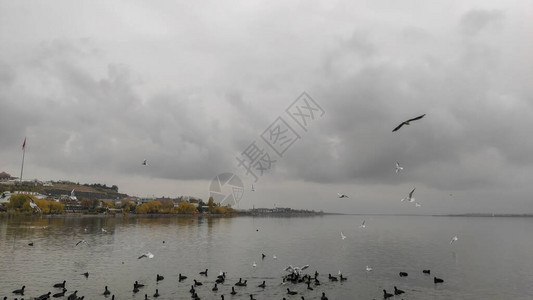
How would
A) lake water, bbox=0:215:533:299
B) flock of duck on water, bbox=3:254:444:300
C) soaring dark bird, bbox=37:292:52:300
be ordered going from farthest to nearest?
lake water, bbox=0:215:533:299, flock of duck on water, bbox=3:254:444:300, soaring dark bird, bbox=37:292:52:300

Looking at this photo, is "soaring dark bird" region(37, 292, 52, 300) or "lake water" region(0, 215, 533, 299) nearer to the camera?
"soaring dark bird" region(37, 292, 52, 300)

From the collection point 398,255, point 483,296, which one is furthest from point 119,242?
point 483,296

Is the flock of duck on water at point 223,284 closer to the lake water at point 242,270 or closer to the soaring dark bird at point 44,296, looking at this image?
the soaring dark bird at point 44,296

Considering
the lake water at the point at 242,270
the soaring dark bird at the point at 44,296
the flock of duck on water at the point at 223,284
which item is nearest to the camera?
the soaring dark bird at the point at 44,296

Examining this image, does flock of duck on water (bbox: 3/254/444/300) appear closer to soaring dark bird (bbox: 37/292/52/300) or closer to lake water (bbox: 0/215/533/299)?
soaring dark bird (bbox: 37/292/52/300)

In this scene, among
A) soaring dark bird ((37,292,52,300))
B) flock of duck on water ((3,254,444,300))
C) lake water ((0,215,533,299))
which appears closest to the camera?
soaring dark bird ((37,292,52,300))

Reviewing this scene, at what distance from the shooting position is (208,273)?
1828 inches

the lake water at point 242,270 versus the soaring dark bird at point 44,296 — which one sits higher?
the soaring dark bird at point 44,296

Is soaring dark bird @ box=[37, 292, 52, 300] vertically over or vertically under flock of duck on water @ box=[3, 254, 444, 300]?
over

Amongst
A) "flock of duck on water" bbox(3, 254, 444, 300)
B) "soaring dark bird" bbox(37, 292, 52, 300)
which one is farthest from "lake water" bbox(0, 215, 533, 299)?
"soaring dark bird" bbox(37, 292, 52, 300)

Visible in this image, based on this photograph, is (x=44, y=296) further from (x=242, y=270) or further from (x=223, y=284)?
(x=242, y=270)

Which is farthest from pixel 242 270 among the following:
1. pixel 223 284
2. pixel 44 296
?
pixel 44 296

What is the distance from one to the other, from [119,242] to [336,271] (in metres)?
48.7

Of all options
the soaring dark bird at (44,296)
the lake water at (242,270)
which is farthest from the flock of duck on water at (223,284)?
the lake water at (242,270)
